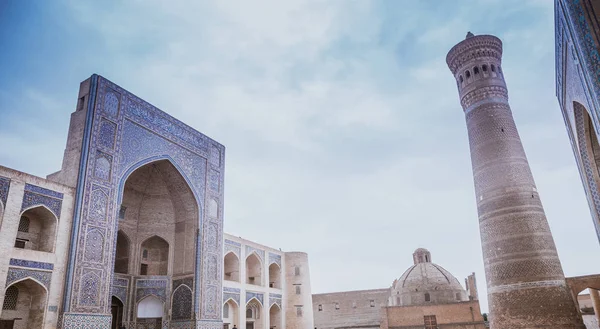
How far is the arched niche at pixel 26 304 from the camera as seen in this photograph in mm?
9492

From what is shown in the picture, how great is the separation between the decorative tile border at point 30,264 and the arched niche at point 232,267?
9331mm

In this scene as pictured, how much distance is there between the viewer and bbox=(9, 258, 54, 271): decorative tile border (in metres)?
9.32

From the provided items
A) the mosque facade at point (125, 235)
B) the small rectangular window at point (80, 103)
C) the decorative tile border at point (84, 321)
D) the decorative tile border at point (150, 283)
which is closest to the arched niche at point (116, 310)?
the mosque facade at point (125, 235)

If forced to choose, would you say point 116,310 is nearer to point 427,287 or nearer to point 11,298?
point 11,298

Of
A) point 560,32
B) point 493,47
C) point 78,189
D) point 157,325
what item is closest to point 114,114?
point 78,189

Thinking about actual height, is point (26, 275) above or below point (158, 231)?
below

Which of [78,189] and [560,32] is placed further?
[78,189]

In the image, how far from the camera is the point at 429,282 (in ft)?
92.9

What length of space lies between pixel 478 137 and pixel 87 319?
13.9 meters

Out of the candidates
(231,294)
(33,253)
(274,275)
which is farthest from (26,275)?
(274,275)

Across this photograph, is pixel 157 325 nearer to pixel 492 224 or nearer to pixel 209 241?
pixel 209 241

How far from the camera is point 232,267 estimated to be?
1875 cm

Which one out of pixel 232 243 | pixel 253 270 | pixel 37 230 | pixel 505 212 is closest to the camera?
pixel 37 230

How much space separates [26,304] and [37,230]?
5.91ft
